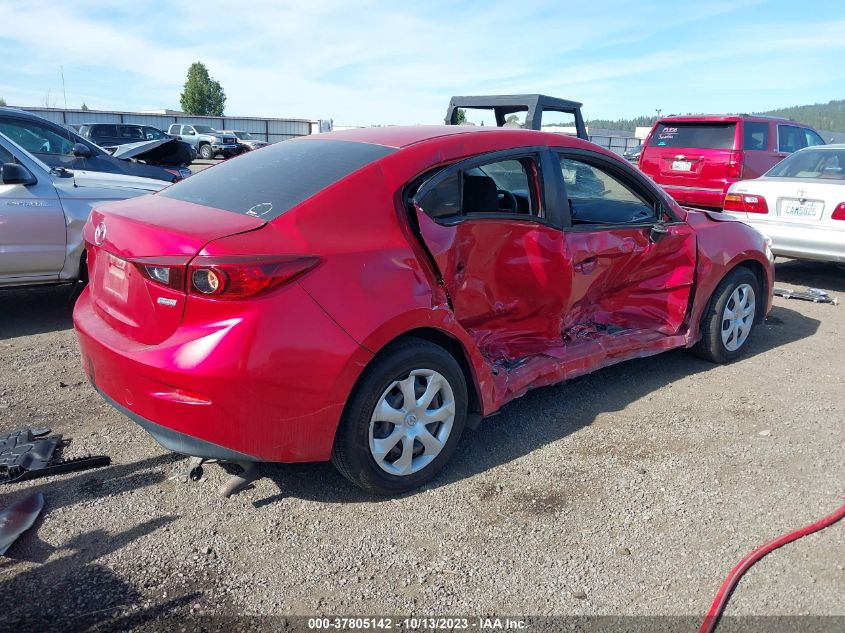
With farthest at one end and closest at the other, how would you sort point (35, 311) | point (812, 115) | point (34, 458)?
point (812, 115)
point (35, 311)
point (34, 458)

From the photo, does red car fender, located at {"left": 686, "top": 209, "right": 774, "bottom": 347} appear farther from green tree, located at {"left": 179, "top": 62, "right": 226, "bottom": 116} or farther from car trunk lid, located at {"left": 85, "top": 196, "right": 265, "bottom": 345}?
green tree, located at {"left": 179, "top": 62, "right": 226, "bottom": 116}

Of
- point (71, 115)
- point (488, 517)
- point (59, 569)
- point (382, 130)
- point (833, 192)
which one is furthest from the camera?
point (71, 115)

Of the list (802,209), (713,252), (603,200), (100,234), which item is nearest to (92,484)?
(100,234)

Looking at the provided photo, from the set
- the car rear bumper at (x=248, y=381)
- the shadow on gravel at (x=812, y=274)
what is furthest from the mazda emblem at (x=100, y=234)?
the shadow on gravel at (x=812, y=274)

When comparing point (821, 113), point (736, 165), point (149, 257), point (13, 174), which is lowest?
point (149, 257)

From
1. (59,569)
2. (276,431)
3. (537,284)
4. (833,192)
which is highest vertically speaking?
(833,192)

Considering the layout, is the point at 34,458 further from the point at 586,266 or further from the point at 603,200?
the point at 603,200

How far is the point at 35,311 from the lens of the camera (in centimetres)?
596

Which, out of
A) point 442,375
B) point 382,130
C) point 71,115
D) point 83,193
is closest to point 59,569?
point 442,375

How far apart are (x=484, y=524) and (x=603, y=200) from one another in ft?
7.93

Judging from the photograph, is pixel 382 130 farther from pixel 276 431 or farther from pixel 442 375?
pixel 276 431

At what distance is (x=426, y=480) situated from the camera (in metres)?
3.16

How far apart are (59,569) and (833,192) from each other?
292 inches

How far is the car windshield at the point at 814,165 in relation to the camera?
748 cm
